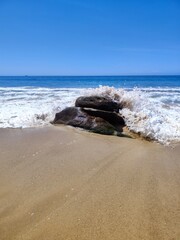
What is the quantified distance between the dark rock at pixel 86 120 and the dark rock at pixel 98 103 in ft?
0.95

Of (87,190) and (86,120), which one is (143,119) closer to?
(86,120)

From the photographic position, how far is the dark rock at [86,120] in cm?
562

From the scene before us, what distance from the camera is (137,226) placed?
7.36 ft

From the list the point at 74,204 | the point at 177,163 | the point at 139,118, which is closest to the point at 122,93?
the point at 139,118

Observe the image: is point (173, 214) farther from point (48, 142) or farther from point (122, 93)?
point (122, 93)

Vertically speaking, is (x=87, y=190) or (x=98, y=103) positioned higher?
(x=98, y=103)

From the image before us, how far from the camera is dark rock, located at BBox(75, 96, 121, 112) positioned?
6371mm

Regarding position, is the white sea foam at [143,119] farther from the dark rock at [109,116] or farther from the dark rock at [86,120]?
the dark rock at [86,120]

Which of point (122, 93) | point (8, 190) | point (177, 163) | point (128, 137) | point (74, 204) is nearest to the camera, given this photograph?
point (74, 204)

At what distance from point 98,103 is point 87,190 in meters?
3.69

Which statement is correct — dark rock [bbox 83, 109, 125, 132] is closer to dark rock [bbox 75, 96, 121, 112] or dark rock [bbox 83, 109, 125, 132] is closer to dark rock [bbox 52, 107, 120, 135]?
dark rock [bbox 52, 107, 120, 135]

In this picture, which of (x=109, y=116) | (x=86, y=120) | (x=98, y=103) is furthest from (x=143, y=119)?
(x=86, y=120)

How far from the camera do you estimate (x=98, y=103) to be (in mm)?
6387

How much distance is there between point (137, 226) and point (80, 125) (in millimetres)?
3643
